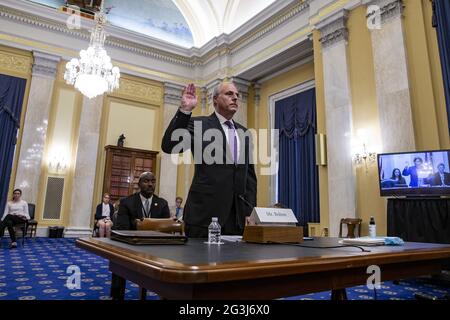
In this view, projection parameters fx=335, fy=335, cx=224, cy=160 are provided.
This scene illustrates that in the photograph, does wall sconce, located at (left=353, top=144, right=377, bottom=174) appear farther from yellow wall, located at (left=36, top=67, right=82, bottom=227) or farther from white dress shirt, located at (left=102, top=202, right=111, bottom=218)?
yellow wall, located at (left=36, top=67, right=82, bottom=227)

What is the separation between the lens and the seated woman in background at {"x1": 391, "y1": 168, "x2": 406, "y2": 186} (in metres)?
4.53

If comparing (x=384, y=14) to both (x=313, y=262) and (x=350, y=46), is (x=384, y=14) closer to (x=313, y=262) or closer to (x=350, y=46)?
(x=350, y=46)

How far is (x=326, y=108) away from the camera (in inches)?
251

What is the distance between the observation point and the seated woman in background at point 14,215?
19.6ft

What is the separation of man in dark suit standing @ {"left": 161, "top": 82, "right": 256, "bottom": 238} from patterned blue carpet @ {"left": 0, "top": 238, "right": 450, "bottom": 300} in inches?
60.9

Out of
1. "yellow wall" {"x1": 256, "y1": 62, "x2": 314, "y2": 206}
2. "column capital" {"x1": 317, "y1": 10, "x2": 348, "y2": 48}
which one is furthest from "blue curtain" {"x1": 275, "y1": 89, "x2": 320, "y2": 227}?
"column capital" {"x1": 317, "y1": 10, "x2": 348, "y2": 48}

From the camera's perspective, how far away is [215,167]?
71.1 inches

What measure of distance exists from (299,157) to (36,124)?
6521 millimetres

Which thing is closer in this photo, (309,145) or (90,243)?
(90,243)

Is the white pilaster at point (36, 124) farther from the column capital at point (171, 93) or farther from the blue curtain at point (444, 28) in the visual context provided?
the blue curtain at point (444, 28)

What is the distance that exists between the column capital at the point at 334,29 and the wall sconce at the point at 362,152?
1.88 m

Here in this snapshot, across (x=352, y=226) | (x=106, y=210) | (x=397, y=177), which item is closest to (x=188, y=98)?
(x=397, y=177)
